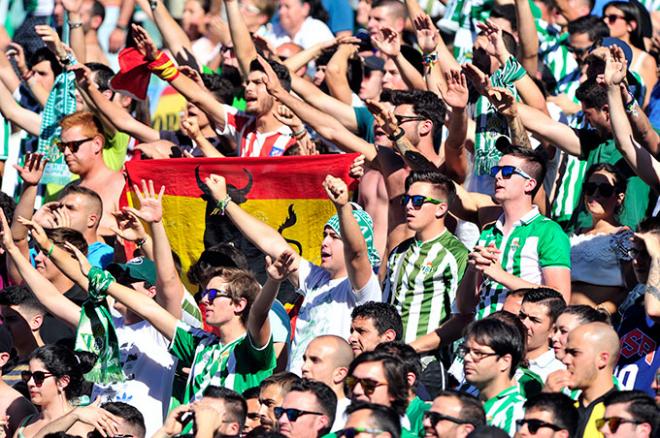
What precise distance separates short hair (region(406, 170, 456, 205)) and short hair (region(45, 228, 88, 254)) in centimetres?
229

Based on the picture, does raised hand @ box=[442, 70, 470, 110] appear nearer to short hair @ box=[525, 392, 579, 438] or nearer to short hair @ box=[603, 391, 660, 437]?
short hair @ box=[525, 392, 579, 438]

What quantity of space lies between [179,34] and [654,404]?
6496 millimetres

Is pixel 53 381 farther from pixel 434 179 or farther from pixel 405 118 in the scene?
pixel 405 118

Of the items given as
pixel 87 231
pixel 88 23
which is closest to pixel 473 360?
pixel 87 231

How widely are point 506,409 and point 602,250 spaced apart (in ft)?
6.51

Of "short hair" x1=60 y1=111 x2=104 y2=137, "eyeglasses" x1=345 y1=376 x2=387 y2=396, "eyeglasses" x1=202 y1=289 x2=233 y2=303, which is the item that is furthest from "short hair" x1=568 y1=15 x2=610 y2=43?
"eyeglasses" x1=345 y1=376 x2=387 y2=396

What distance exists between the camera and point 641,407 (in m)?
7.09

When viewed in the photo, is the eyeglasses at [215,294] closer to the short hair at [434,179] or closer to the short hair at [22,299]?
the short hair at [434,179]

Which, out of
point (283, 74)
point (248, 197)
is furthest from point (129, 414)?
point (283, 74)

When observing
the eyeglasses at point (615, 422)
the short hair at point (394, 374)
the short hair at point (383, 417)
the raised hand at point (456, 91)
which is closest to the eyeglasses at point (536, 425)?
the eyeglasses at point (615, 422)

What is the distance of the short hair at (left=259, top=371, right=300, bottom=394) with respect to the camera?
26.7 ft

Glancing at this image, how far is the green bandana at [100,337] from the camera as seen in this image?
30.6 feet

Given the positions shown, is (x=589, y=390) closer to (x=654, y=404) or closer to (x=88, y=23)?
(x=654, y=404)

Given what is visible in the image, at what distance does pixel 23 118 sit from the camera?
41.2ft
